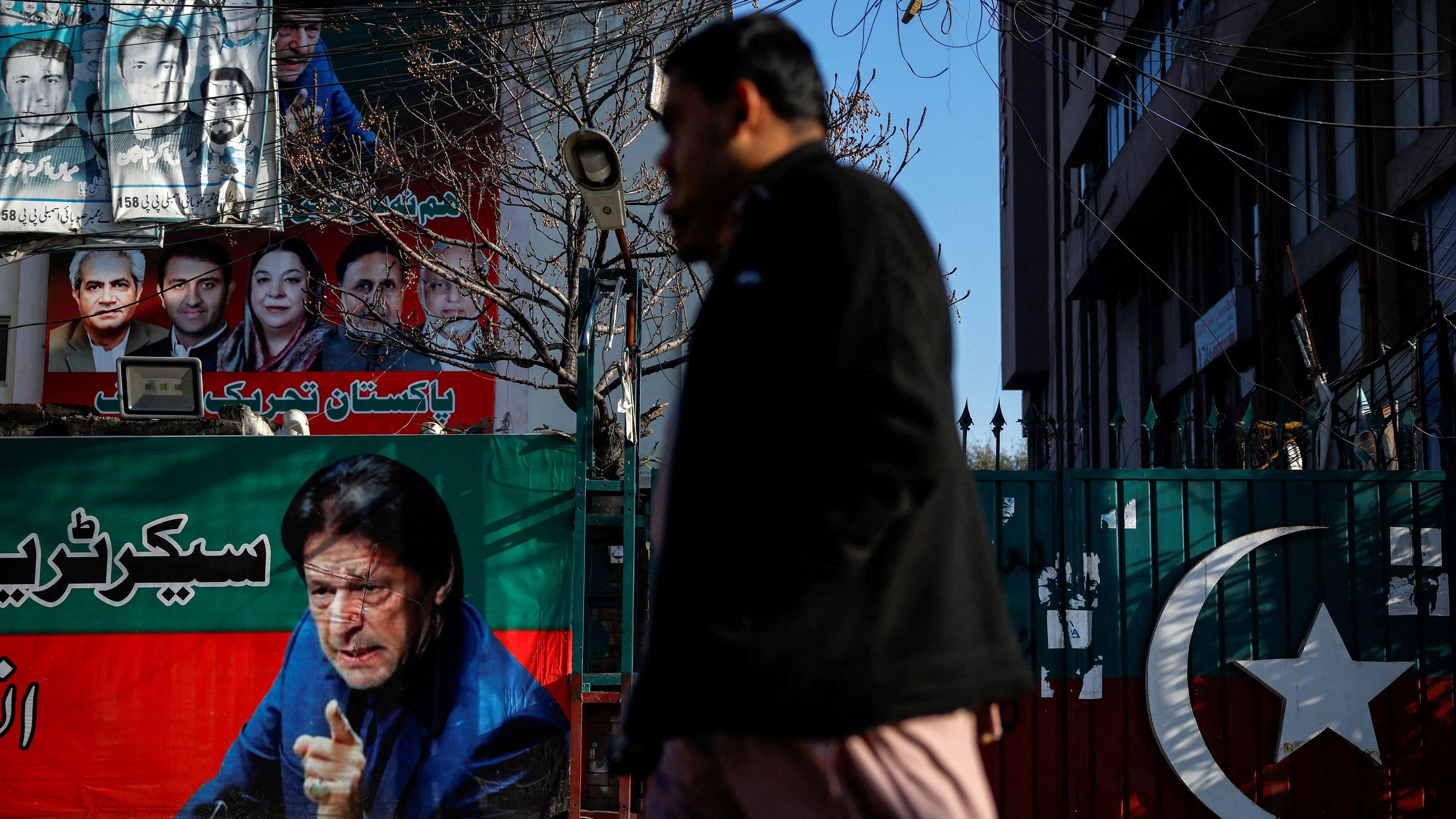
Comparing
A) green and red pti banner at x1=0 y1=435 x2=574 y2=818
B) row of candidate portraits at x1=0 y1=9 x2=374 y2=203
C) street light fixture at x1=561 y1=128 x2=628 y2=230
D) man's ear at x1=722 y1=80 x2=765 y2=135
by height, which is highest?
row of candidate portraits at x1=0 y1=9 x2=374 y2=203

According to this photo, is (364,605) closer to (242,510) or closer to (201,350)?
(242,510)

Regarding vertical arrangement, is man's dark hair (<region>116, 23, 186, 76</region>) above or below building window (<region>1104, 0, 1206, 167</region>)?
below

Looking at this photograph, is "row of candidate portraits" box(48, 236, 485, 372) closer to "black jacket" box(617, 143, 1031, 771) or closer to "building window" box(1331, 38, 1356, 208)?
"building window" box(1331, 38, 1356, 208)

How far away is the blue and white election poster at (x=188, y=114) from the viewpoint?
40.8 feet

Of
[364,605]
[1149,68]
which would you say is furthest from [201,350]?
[1149,68]

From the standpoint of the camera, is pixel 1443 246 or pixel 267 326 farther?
pixel 267 326

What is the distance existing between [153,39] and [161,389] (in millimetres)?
6379

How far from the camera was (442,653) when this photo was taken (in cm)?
704

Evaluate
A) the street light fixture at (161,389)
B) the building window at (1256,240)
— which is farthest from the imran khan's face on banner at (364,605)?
the building window at (1256,240)

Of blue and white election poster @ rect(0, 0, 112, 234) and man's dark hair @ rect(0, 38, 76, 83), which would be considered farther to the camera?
man's dark hair @ rect(0, 38, 76, 83)

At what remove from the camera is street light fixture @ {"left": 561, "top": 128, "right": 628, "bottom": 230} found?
22.3 feet

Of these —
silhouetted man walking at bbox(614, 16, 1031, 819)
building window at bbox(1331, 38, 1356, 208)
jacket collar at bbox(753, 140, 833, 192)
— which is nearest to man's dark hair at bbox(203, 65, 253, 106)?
building window at bbox(1331, 38, 1356, 208)

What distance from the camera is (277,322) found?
17219 mm

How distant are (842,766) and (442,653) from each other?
5734 millimetres
